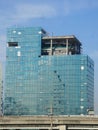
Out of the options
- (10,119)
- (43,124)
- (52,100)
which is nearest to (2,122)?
(10,119)

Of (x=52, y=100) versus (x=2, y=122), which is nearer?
(x=2, y=122)

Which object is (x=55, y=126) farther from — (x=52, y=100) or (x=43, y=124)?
(x=52, y=100)

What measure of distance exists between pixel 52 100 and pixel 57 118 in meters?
76.6

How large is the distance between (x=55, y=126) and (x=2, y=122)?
48.4 ft

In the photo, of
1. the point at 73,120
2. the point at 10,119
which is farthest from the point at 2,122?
the point at 73,120

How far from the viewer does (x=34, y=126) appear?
123 meters

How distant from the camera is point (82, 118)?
12056 cm

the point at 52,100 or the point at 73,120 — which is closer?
the point at 73,120

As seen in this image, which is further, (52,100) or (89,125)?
(52,100)

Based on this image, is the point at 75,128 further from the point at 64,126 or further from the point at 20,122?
the point at 20,122

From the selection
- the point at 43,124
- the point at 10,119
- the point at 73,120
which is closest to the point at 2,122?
the point at 10,119

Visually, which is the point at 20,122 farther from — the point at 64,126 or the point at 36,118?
the point at 64,126

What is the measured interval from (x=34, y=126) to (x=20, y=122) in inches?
164

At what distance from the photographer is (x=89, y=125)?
396ft
